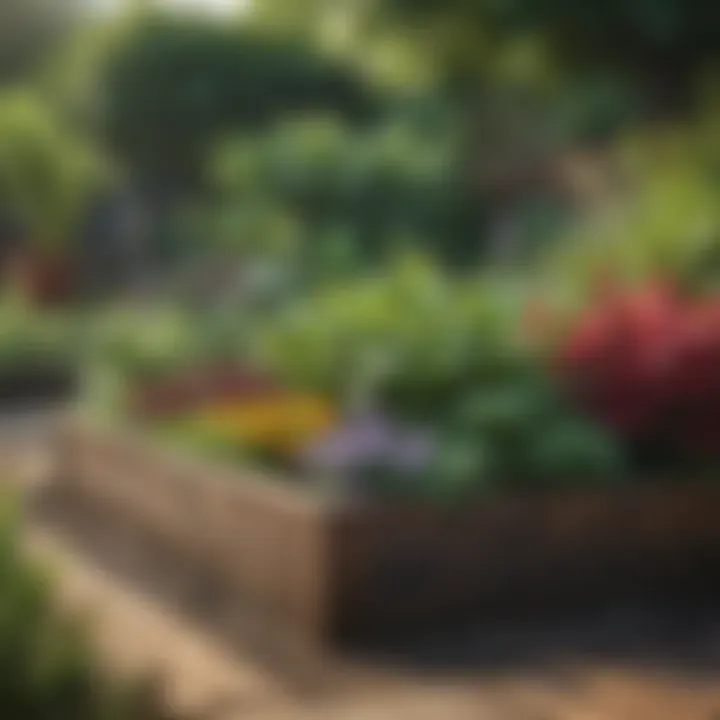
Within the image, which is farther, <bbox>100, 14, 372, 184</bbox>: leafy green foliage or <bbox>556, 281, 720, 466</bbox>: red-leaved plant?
<bbox>100, 14, 372, 184</bbox>: leafy green foliage

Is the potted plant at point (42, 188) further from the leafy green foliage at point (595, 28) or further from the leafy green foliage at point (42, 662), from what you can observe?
the leafy green foliage at point (42, 662)

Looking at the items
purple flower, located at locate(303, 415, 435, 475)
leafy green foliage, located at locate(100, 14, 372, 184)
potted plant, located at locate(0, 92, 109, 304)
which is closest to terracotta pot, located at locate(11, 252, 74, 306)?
potted plant, located at locate(0, 92, 109, 304)

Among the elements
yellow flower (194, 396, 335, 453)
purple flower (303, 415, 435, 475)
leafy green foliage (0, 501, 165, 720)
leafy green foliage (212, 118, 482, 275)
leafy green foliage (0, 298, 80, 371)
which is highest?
leafy green foliage (212, 118, 482, 275)

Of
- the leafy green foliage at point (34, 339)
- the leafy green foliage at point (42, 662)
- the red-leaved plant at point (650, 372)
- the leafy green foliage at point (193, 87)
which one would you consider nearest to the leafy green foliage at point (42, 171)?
the leafy green foliage at point (193, 87)

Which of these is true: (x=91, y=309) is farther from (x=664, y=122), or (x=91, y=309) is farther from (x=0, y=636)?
(x=0, y=636)

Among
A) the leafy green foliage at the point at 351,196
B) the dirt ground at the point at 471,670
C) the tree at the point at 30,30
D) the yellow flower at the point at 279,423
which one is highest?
the leafy green foliage at the point at 351,196

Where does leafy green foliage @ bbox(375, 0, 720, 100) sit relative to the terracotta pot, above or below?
above

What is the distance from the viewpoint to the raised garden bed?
8.94 ft

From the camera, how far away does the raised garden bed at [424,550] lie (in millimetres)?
2725

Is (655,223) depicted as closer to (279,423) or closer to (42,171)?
(279,423)

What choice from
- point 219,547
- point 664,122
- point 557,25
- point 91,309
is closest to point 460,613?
point 219,547

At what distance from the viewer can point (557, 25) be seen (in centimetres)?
407

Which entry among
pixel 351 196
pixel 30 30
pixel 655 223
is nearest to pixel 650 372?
pixel 655 223

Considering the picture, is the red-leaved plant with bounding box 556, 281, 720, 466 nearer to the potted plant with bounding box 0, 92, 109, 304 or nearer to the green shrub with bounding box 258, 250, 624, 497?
the green shrub with bounding box 258, 250, 624, 497
